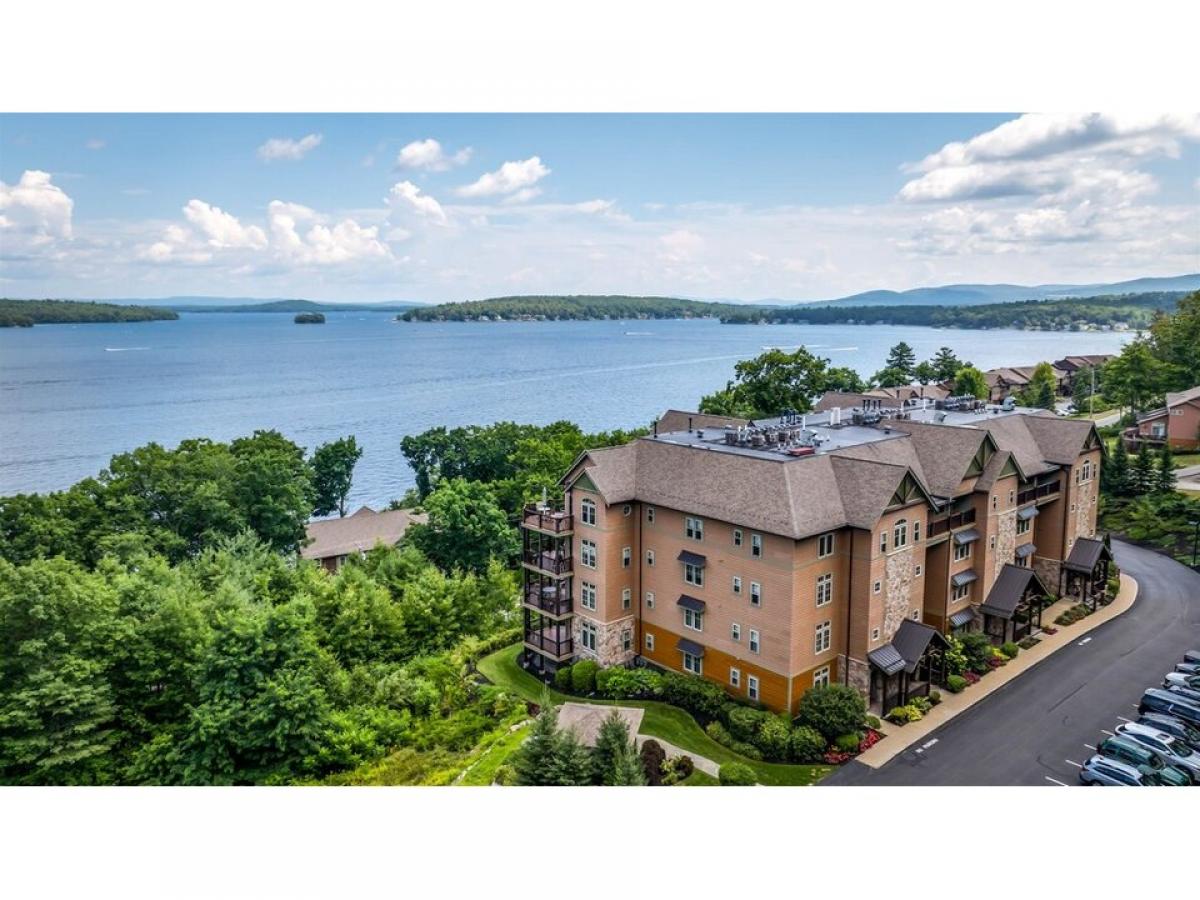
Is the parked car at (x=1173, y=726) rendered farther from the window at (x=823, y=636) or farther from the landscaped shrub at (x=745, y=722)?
the landscaped shrub at (x=745, y=722)

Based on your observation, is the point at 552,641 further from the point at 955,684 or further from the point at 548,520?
the point at 955,684

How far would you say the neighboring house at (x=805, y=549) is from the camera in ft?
77.4

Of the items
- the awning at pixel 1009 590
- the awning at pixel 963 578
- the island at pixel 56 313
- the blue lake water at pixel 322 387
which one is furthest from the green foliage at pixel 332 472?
the awning at pixel 1009 590

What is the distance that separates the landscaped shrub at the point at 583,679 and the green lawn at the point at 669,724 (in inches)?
17.9

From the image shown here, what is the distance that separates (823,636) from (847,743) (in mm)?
3356

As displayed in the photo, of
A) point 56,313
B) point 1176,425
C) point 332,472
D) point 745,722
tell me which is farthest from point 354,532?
point 56,313

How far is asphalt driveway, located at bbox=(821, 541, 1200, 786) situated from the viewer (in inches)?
812

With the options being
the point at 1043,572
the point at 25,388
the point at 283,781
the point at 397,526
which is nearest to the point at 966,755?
the point at 1043,572

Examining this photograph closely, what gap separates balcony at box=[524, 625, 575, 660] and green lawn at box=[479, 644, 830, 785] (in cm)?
107

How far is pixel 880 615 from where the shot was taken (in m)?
24.4

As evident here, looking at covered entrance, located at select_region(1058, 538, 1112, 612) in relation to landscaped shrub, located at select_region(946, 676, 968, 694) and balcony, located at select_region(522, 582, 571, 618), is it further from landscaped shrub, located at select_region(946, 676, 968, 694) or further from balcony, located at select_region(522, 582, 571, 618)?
balcony, located at select_region(522, 582, 571, 618)

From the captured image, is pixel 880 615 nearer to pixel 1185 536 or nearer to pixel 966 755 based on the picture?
pixel 966 755

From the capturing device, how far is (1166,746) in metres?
20.5

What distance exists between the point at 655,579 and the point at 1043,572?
18389mm
